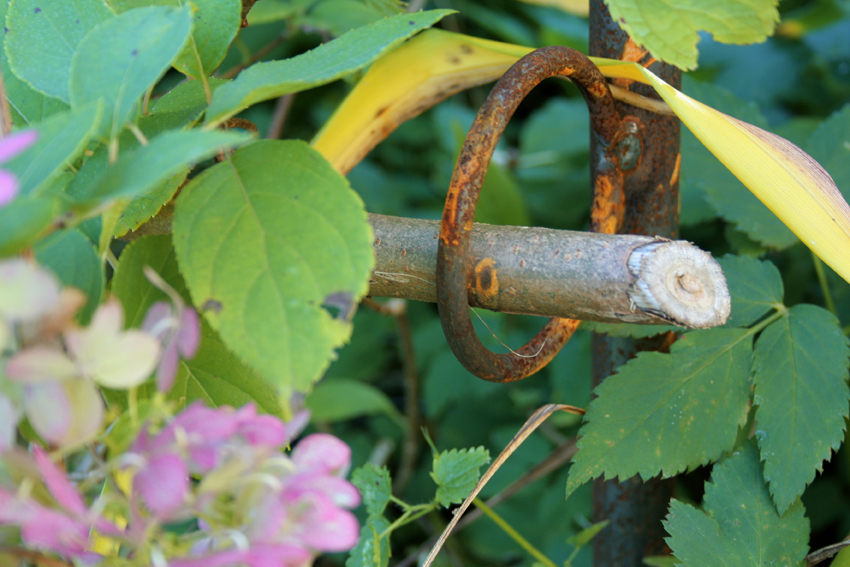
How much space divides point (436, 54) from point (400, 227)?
0.21 m

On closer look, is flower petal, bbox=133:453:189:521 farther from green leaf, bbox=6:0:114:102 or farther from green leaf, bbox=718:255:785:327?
green leaf, bbox=718:255:785:327

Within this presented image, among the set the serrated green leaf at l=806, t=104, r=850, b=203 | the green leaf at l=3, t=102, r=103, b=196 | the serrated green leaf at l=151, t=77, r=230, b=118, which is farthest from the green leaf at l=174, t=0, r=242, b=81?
the serrated green leaf at l=806, t=104, r=850, b=203

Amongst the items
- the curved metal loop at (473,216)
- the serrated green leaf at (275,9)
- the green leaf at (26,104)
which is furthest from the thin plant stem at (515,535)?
the serrated green leaf at (275,9)

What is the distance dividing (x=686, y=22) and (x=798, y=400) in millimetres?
272

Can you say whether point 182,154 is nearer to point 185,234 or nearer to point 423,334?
point 185,234

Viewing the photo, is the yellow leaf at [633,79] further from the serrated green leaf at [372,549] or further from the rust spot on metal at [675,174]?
the serrated green leaf at [372,549]

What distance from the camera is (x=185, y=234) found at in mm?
251

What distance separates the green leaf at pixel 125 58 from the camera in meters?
0.22

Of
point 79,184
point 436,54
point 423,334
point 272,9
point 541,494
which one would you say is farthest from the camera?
point 423,334

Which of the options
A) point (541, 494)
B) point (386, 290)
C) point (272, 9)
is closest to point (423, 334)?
point (541, 494)

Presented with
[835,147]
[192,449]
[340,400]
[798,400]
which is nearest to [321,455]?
[192,449]

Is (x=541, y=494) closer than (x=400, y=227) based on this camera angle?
No

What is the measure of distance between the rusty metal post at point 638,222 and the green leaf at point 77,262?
1.15ft

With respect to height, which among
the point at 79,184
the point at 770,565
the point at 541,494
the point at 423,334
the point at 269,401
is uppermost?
the point at 79,184
